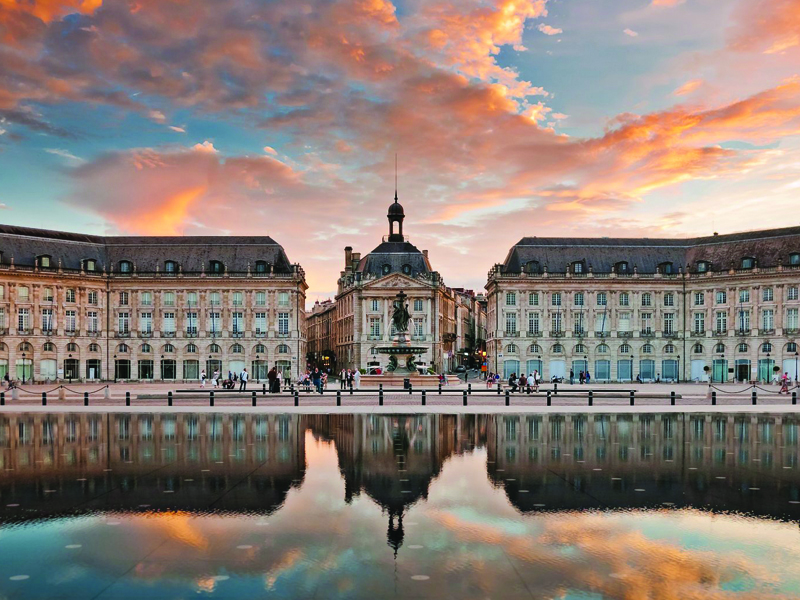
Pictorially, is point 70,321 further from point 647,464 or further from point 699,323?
point 647,464

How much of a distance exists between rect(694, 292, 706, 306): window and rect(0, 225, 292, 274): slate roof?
167 feet

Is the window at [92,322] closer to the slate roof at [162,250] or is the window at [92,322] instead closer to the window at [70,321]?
the window at [70,321]

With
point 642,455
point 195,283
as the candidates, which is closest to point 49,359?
point 195,283

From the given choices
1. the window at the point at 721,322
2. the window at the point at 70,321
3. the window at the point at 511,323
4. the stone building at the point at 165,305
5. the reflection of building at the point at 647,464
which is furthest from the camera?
the window at the point at 511,323

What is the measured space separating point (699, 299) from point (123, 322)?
70962 millimetres

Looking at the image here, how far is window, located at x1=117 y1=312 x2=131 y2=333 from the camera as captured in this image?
91.3m

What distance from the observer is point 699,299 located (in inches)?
3666

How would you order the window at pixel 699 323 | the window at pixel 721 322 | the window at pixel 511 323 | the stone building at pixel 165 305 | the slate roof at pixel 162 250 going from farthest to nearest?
the window at pixel 511 323
the window at pixel 699 323
the window at pixel 721 322
the slate roof at pixel 162 250
the stone building at pixel 165 305

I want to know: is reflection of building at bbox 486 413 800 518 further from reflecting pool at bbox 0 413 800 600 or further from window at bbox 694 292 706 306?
window at bbox 694 292 706 306

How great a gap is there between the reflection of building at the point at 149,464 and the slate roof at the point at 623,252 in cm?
7209

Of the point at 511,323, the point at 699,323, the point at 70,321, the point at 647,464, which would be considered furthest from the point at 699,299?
the point at 647,464

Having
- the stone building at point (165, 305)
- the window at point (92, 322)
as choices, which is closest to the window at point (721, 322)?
the stone building at point (165, 305)

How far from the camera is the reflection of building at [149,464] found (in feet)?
46.2

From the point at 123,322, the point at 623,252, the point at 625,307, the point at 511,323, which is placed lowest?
the point at 511,323
